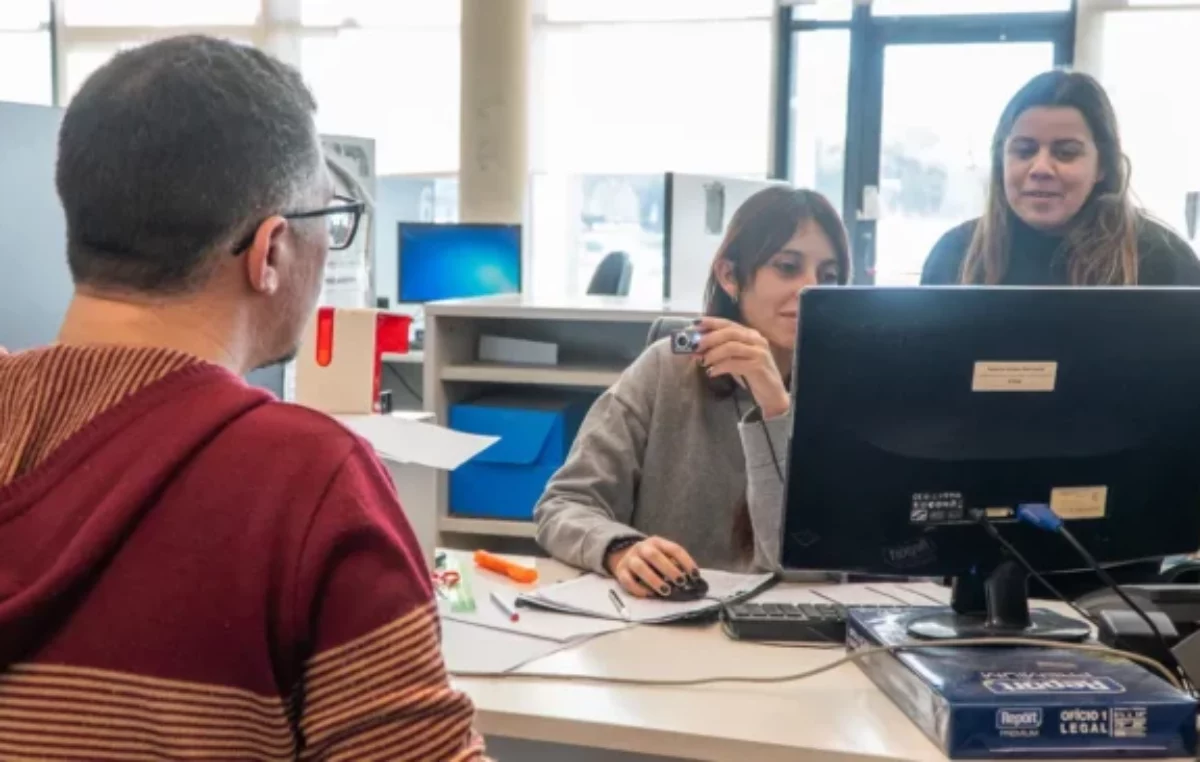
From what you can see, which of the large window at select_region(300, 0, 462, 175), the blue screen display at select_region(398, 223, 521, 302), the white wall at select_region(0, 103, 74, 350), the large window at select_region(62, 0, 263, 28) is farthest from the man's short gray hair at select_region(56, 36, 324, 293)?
the large window at select_region(62, 0, 263, 28)

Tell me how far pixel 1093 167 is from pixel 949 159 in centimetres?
423

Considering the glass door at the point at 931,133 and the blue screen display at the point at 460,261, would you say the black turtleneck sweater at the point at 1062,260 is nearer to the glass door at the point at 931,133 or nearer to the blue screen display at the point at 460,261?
the blue screen display at the point at 460,261

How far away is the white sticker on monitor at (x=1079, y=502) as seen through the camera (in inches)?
51.6

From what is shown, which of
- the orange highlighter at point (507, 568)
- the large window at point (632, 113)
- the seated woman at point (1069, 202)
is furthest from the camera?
the large window at point (632, 113)

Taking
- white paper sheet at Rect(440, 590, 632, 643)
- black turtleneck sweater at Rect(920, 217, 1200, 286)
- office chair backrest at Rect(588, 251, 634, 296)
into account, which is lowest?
white paper sheet at Rect(440, 590, 632, 643)

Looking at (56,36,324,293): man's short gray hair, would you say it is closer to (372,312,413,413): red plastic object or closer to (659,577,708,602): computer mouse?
(372,312,413,413): red plastic object

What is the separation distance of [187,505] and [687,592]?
89cm

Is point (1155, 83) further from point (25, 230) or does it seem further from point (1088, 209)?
point (25, 230)

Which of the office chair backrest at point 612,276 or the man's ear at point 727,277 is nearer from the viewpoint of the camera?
the man's ear at point 727,277

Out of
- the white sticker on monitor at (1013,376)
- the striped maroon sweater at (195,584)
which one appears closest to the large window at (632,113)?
the white sticker on monitor at (1013,376)

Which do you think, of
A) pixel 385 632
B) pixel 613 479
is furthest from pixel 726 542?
pixel 385 632

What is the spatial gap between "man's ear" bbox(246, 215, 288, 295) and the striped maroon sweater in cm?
9

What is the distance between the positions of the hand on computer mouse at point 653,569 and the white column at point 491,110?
4320 mm

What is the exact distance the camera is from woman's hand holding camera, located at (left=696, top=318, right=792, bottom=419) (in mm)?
1674
